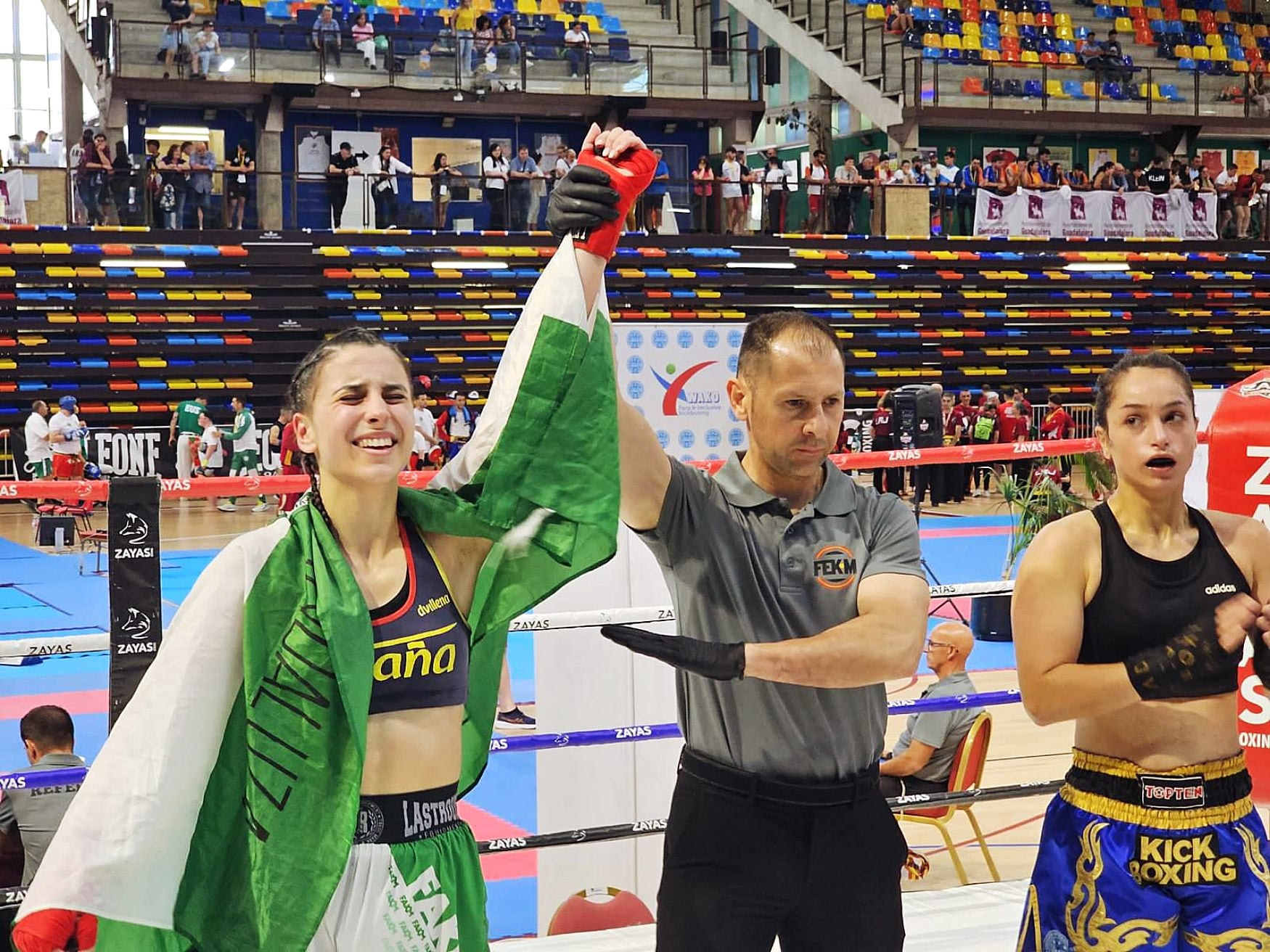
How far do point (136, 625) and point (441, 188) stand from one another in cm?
1604

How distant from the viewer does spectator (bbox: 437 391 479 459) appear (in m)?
16.1

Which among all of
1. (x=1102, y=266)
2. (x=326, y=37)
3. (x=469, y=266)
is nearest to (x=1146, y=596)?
(x=469, y=266)

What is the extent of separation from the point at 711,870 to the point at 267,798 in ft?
2.05

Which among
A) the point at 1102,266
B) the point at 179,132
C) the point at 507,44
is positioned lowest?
the point at 1102,266

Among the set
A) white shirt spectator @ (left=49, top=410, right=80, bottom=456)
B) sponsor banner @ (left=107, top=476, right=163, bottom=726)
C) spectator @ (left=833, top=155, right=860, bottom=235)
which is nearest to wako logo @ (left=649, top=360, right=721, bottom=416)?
sponsor banner @ (left=107, top=476, right=163, bottom=726)

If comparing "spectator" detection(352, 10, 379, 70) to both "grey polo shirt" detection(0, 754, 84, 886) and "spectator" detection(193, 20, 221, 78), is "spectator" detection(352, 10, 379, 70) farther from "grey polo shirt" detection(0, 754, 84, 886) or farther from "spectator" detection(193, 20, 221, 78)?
"grey polo shirt" detection(0, 754, 84, 886)

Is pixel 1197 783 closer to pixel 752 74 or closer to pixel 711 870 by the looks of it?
pixel 711 870

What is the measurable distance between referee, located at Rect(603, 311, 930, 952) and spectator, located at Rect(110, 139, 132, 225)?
52.8 ft

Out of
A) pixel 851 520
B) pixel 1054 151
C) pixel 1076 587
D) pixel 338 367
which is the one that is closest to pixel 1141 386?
pixel 1076 587

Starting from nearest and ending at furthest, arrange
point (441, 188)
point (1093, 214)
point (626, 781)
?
point (626, 781), point (441, 188), point (1093, 214)

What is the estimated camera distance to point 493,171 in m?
18.3

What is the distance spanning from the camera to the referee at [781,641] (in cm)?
199

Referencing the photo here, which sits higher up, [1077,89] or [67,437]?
[1077,89]

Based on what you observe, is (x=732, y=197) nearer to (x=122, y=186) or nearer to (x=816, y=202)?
(x=816, y=202)
